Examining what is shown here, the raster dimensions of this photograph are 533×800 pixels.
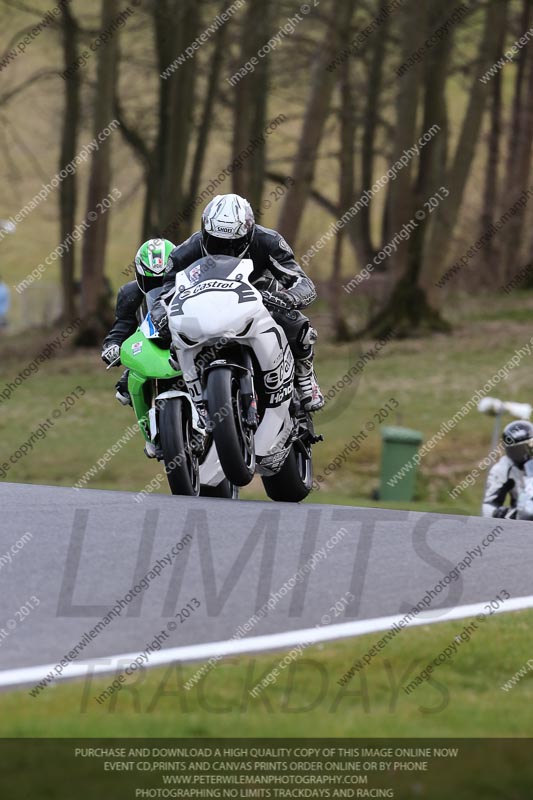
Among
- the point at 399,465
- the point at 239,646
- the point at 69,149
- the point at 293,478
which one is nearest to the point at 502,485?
the point at 293,478

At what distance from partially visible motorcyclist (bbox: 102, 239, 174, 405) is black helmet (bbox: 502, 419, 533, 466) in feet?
11.4

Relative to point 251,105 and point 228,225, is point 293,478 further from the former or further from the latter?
point 251,105

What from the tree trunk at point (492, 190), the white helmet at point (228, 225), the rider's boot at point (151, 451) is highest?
the white helmet at point (228, 225)

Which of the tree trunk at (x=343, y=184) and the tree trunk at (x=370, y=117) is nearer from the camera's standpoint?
the tree trunk at (x=343, y=184)

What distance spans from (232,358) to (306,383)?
1.02m

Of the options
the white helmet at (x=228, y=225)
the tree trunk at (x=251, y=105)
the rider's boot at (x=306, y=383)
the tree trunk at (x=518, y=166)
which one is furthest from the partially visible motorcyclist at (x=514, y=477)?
the tree trunk at (x=518, y=166)

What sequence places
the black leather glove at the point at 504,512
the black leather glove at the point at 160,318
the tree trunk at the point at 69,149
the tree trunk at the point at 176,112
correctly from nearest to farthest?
the black leather glove at the point at 160,318 < the black leather glove at the point at 504,512 < the tree trunk at the point at 176,112 < the tree trunk at the point at 69,149

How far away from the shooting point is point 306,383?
9.69 metres

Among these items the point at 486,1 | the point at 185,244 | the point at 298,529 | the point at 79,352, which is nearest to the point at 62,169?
the point at 79,352

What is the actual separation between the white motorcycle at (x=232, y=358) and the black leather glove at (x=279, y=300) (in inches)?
5.2

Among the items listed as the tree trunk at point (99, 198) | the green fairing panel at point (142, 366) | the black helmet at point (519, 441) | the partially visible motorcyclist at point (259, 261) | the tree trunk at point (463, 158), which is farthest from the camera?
the tree trunk at point (463, 158)

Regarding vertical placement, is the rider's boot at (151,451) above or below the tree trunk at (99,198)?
above

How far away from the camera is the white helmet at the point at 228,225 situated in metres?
8.89
